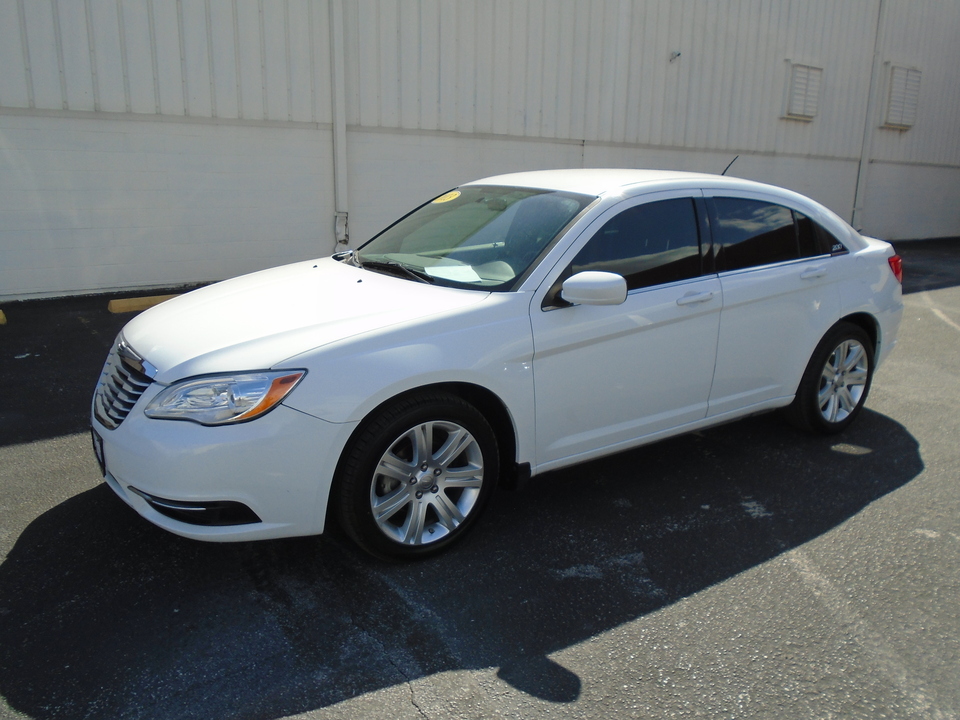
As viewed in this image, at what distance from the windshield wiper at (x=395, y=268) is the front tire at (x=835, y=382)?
2.52 meters

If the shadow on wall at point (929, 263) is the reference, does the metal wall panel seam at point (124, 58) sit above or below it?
above

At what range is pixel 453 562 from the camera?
343cm

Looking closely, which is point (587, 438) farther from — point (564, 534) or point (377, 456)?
point (377, 456)

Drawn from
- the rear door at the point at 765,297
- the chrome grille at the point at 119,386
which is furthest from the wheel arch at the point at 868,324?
the chrome grille at the point at 119,386

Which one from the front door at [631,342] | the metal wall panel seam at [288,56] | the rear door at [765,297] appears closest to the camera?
the front door at [631,342]

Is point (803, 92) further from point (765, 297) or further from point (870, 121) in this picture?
point (765, 297)

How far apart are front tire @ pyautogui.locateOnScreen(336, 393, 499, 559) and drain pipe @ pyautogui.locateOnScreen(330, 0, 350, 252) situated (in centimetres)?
709

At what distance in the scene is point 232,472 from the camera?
2.91 metres

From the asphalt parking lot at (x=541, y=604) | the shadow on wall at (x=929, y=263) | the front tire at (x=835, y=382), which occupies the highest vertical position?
the front tire at (x=835, y=382)

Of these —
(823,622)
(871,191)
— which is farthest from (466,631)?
(871,191)

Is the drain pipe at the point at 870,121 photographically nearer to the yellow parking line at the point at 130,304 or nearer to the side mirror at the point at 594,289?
the yellow parking line at the point at 130,304

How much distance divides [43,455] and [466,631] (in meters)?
2.94

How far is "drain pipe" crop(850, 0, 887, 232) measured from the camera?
15844mm

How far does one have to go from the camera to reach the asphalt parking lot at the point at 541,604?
2.61 metres
